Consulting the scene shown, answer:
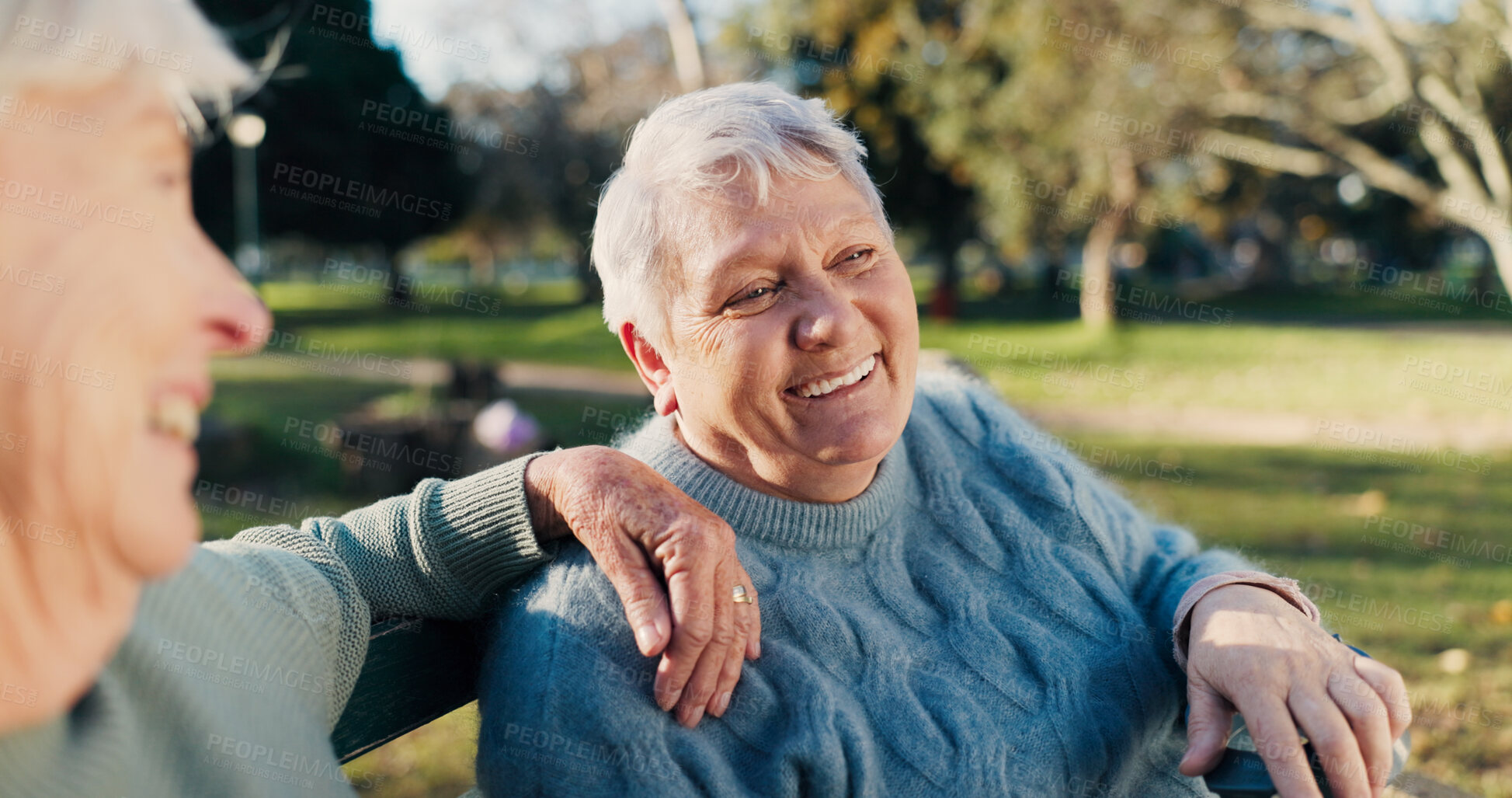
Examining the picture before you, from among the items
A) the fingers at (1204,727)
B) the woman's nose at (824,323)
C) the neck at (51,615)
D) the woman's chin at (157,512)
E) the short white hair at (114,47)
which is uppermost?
the short white hair at (114,47)

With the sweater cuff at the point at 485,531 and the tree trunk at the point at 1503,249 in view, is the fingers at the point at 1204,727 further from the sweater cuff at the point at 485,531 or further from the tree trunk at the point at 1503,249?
the tree trunk at the point at 1503,249

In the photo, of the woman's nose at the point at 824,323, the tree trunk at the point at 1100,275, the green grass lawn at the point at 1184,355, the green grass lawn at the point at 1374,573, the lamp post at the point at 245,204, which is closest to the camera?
the woman's nose at the point at 824,323

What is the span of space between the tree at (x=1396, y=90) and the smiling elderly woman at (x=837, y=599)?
8909 millimetres

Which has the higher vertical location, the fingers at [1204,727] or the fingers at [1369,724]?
the fingers at [1369,724]

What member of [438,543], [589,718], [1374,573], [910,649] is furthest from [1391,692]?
[1374,573]

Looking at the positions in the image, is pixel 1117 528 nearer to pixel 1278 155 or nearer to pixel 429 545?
pixel 429 545

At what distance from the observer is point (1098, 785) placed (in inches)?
76.6

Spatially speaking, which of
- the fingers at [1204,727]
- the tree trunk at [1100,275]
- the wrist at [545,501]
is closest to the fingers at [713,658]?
the wrist at [545,501]

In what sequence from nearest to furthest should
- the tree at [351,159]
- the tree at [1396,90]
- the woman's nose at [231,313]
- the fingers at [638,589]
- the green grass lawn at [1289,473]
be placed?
the woman's nose at [231,313] < the fingers at [638,589] < the green grass lawn at [1289,473] < the tree at [1396,90] < the tree at [351,159]

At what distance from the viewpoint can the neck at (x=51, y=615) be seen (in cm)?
74

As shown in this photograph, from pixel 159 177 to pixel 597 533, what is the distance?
93 centimetres

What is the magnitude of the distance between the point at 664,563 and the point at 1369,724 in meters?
1.17

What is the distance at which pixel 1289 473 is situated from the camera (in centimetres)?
809

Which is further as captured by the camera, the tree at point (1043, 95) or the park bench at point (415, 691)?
the tree at point (1043, 95)
